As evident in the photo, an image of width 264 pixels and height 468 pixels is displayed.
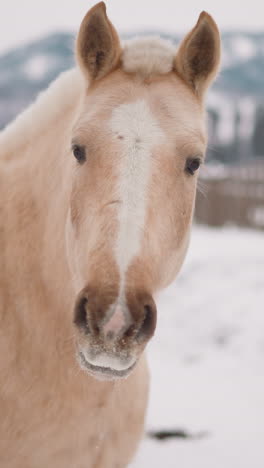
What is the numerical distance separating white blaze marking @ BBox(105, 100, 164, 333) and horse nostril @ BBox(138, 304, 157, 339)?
0.09m

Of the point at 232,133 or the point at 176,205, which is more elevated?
the point at 176,205

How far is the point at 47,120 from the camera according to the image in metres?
2.73

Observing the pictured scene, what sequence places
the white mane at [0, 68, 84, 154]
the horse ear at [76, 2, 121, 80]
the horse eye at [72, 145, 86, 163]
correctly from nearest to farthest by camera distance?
the horse eye at [72, 145, 86, 163] → the horse ear at [76, 2, 121, 80] → the white mane at [0, 68, 84, 154]

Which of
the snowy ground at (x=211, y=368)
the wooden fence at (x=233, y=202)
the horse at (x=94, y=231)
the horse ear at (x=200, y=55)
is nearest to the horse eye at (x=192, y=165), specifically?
the horse at (x=94, y=231)

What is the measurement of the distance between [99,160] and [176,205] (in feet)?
1.20

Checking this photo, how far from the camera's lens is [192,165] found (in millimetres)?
2176

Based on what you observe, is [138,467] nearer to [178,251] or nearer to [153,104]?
[178,251]

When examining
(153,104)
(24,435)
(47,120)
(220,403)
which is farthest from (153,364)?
(153,104)

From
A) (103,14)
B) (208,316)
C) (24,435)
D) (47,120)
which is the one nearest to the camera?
(103,14)

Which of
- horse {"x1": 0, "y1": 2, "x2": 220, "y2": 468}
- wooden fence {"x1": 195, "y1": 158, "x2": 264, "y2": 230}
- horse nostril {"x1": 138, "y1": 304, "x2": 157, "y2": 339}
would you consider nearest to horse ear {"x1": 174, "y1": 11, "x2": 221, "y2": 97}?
horse {"x1": 0, "y1": 2, "x2": 220, "y2": 468}

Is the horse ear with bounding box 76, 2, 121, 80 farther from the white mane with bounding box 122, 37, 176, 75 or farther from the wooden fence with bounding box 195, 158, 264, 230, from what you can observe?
the wooden fence with bounding box 195, 158, 264, 230

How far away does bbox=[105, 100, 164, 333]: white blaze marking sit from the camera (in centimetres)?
179

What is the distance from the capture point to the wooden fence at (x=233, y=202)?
37.6ft

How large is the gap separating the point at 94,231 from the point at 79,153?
1.19ft
